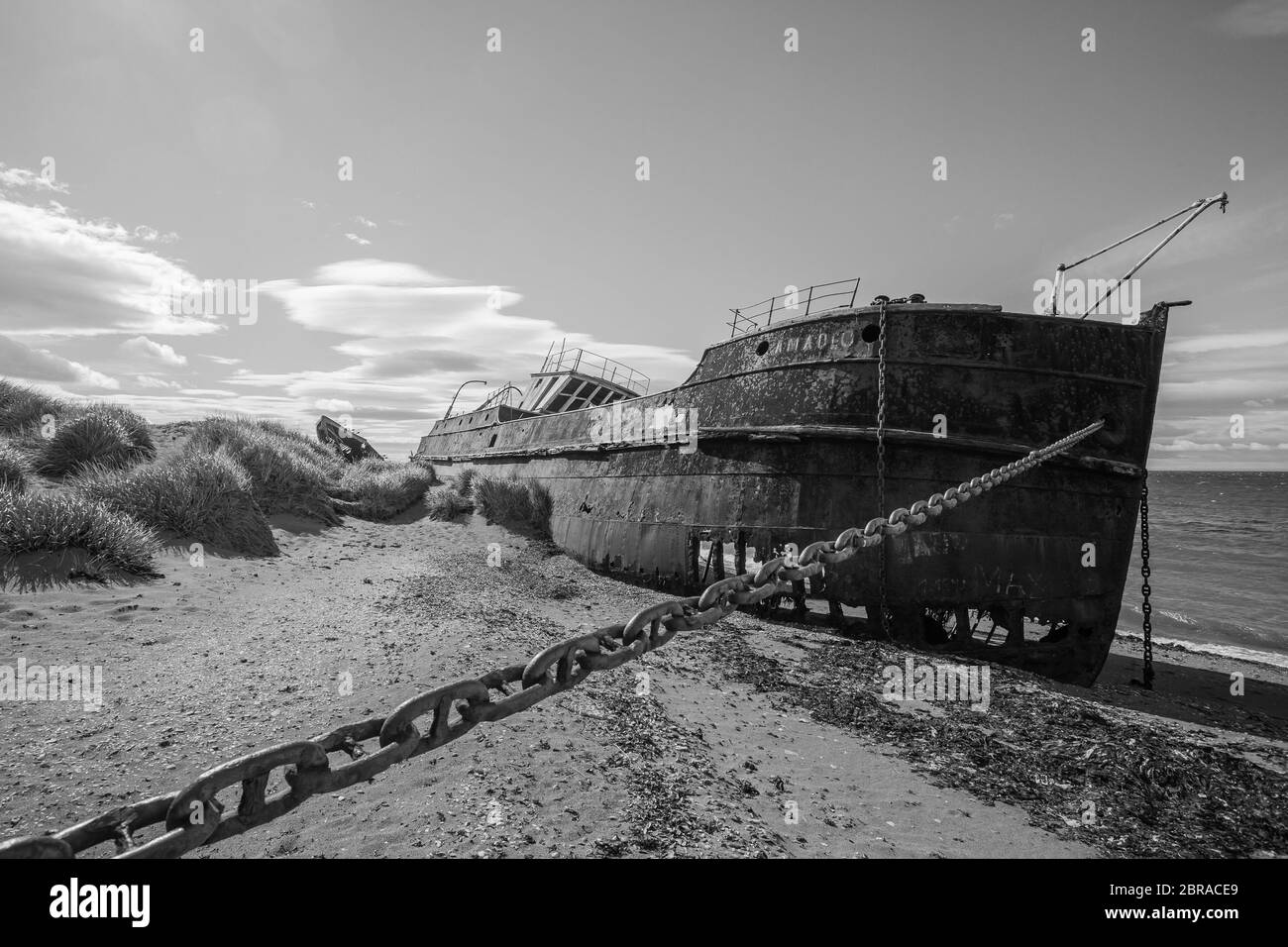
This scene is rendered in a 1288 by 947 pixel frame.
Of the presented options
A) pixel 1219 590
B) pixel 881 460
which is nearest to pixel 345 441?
pixel 881 460

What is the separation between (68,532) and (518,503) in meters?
7.77

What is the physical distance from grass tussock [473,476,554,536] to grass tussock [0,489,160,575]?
699 centimetres

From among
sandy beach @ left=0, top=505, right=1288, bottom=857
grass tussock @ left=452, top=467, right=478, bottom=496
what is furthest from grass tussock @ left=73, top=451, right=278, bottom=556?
grass tussock @ left=452, top=467, right=478, bottom=496

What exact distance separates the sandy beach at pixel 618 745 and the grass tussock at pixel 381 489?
265 inches

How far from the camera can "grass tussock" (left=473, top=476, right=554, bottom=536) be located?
12.9 meters

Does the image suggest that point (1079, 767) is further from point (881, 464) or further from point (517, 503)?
point (517, 503)

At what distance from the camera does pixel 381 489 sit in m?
14.0

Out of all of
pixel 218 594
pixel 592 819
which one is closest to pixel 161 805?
pixel 592 819

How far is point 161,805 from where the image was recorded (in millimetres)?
1124

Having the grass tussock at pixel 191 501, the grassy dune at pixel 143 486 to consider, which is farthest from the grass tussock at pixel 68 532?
the grass tussock at pixel 191 501

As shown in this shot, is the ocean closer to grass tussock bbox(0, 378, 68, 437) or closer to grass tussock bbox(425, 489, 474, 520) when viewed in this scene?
grass tussock bbox(425, 489, 474, 520)
